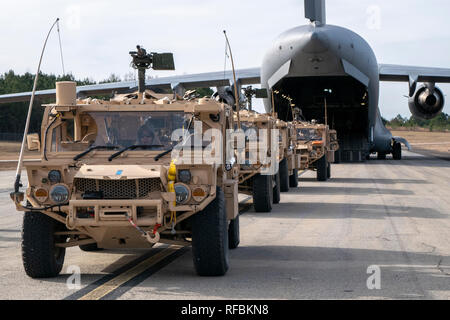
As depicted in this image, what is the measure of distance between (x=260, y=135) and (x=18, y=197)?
9732 millimetres

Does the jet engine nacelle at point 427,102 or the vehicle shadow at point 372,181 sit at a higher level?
the jet engine nacelle at point 427,102

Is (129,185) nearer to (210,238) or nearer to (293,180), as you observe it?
(210,238)

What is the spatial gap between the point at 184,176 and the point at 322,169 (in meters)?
18.7

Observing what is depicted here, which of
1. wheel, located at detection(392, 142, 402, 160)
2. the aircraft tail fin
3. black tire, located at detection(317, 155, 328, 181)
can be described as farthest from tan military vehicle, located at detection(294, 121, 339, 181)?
wheel, located at detection(392, 142, 402, 160)

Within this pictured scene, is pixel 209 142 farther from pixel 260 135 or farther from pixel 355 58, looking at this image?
pixel 355 58

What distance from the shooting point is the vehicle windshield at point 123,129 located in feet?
31.8

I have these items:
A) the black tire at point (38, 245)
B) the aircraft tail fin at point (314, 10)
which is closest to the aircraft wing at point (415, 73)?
the aircraft tail fin at point (314, 10)

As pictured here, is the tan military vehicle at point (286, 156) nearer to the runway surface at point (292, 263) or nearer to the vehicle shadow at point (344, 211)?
the vehicle shadow at point (344, 211)

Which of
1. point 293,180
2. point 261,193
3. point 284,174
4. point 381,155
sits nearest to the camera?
point 261,193

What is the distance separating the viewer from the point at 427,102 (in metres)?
42.0

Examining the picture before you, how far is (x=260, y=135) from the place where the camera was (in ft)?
58.3

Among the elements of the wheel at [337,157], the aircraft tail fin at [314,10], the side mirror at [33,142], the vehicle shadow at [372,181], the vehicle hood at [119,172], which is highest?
the aircraft tail fin at [314,10]

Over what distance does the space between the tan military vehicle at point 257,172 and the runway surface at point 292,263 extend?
34cm

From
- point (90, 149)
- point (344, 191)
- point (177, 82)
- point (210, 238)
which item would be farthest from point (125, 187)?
point (177, 82)
